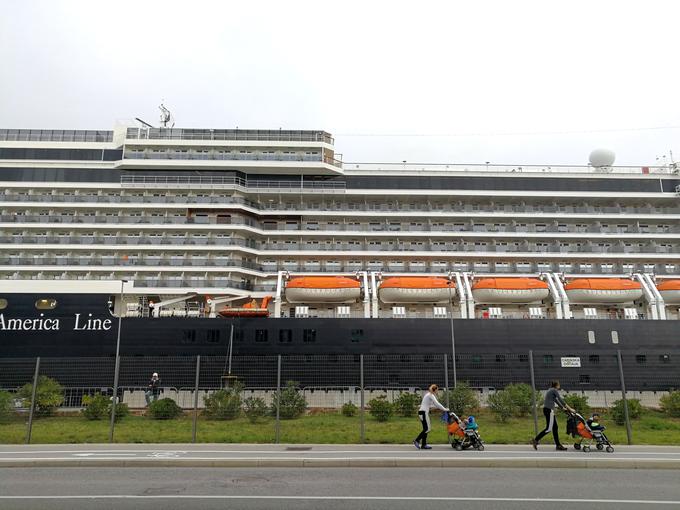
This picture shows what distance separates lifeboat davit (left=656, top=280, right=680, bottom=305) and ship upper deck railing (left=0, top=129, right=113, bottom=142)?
119 ft

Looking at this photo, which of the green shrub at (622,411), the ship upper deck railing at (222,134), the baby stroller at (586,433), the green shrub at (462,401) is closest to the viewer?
the baby stroller at (586,433)


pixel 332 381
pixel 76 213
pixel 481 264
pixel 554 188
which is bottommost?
pixel 332 381

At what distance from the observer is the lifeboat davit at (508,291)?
2845cm

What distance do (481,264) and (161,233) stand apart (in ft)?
65.8

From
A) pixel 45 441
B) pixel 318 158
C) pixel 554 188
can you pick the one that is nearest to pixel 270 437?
pixel 45 441

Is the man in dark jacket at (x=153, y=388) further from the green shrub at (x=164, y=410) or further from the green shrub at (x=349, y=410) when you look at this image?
the green shrub at (x=349, y=410)

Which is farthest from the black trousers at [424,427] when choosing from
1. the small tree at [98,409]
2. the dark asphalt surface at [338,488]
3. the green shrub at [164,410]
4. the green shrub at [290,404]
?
the small tree at [98,409]

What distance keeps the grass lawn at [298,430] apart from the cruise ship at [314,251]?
8952mm

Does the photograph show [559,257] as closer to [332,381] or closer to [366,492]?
[332,381]

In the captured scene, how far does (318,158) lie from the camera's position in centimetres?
3369

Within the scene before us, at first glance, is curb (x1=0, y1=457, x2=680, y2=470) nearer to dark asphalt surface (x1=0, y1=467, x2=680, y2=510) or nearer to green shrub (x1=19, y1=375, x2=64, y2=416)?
dark asphalt surface (x1=0, y1=467, x2=680, y2=510)

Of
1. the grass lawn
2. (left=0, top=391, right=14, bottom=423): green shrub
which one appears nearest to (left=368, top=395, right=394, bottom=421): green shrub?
→ the grass lawn

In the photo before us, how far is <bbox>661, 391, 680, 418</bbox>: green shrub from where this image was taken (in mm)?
16781

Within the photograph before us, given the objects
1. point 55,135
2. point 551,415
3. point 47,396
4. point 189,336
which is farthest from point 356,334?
point 55,135
